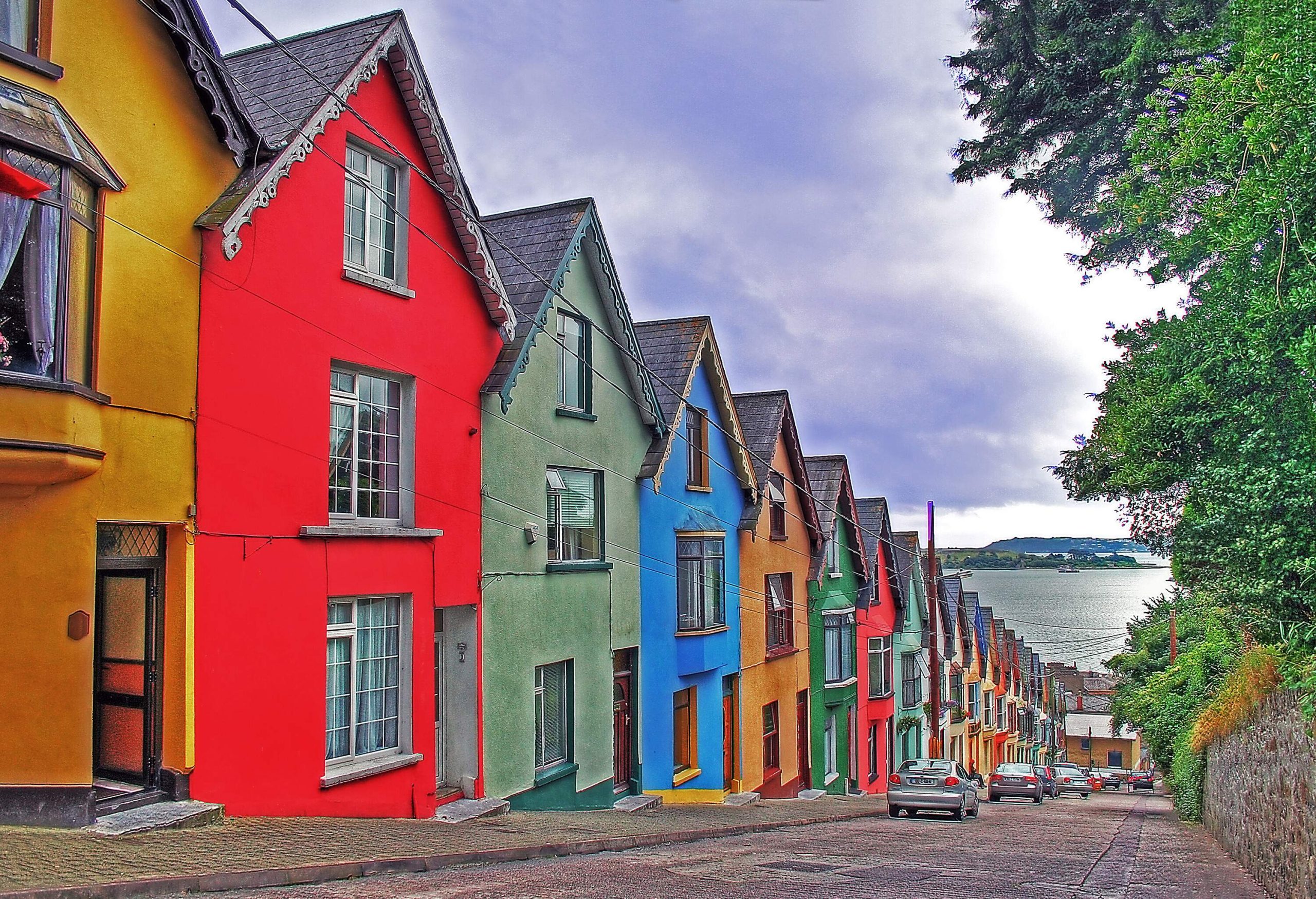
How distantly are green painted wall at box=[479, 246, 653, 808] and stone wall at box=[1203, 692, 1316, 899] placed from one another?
9748mm

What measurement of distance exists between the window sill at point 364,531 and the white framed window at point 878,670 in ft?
82.8

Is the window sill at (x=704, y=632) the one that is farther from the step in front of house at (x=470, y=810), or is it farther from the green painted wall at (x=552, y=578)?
the step in front of house at (x=470, y=810)

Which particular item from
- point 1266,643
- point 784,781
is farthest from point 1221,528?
point 784,781

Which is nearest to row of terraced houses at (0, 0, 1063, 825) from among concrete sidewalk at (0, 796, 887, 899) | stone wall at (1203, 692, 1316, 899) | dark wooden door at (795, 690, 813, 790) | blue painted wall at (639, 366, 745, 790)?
blue painted wall at (639, 366, 745, 790)

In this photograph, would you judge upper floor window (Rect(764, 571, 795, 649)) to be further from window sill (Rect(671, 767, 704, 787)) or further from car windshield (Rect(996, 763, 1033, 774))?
car windshield (Rect(996, 763, 1033, 774))

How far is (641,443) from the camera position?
2052 centimetres

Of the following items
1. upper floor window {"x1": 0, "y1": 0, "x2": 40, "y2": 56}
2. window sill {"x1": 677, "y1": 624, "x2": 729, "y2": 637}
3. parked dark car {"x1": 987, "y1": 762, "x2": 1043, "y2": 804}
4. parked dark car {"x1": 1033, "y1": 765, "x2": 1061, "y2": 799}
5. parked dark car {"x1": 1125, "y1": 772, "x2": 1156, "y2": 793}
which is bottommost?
parked dark car {"x1": 1125, "y1": 772, "x2": 1156, "y2": 793}

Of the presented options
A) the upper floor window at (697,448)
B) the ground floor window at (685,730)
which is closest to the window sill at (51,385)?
the upper floor window at (697,448)

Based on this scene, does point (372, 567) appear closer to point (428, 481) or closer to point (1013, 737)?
point (428, 481)

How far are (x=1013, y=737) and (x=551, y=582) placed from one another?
62.4 metres

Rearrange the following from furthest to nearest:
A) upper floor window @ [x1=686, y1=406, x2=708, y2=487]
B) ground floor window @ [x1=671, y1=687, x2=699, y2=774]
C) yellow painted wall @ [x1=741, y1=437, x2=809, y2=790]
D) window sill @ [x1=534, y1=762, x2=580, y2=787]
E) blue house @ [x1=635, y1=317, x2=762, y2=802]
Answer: yellow painted wall @ [x1=741, y1=437, x2=809, y2=790] → upper floor window @ [x1=686, y1=406, x2=708, y2=487] → ground floor window @ [x1=671, y1=687, x2=699, y2=774] → blue house @ [x1=635, y1=317, x2=762, y2=802] → window sill @ [x1=534, y1=762, x2=580, y2=787]

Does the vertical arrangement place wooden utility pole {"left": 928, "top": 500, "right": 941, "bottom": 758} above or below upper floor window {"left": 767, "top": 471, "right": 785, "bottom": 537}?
below

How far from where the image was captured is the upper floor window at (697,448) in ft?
75.0

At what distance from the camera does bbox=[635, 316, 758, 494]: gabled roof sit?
68.2ft
